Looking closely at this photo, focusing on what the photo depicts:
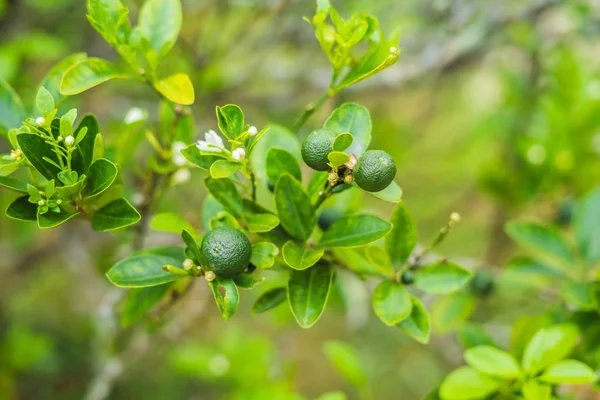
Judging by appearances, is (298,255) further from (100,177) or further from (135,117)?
(135,117)

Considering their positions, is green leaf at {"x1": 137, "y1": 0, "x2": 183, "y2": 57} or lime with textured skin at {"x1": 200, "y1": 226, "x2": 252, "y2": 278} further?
green leaf at {"x1": 137, "y1": 0, "x2": 183, "y2": 57}

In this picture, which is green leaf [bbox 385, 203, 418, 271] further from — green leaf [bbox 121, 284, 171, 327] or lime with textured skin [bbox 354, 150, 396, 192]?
green leaf [bbox 121, 284, 171, 327]

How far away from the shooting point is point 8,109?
36.7 inches

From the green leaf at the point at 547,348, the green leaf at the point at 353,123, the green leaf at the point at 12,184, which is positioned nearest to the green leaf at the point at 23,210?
the green leaf at the point at 12,184

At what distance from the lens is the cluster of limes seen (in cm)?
71

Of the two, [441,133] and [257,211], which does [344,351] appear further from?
[441,133]

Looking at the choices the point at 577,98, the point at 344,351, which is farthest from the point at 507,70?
the point at 344,351

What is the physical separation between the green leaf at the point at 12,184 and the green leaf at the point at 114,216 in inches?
4.4

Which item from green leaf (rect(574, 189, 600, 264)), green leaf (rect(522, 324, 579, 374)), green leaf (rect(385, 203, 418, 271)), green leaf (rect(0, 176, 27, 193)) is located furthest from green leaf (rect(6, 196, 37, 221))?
green leaf (rect(574, 189, 600, 264))

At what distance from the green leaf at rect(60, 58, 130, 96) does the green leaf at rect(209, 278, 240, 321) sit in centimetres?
36

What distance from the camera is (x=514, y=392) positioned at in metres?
0.97

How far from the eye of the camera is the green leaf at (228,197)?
0.86m

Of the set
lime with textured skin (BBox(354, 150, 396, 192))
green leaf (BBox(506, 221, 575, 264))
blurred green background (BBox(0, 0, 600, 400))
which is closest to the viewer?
lime with textured skin (BBox(354, 150, 396, 192))

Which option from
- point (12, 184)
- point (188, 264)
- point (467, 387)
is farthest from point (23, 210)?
point (467, 387)
